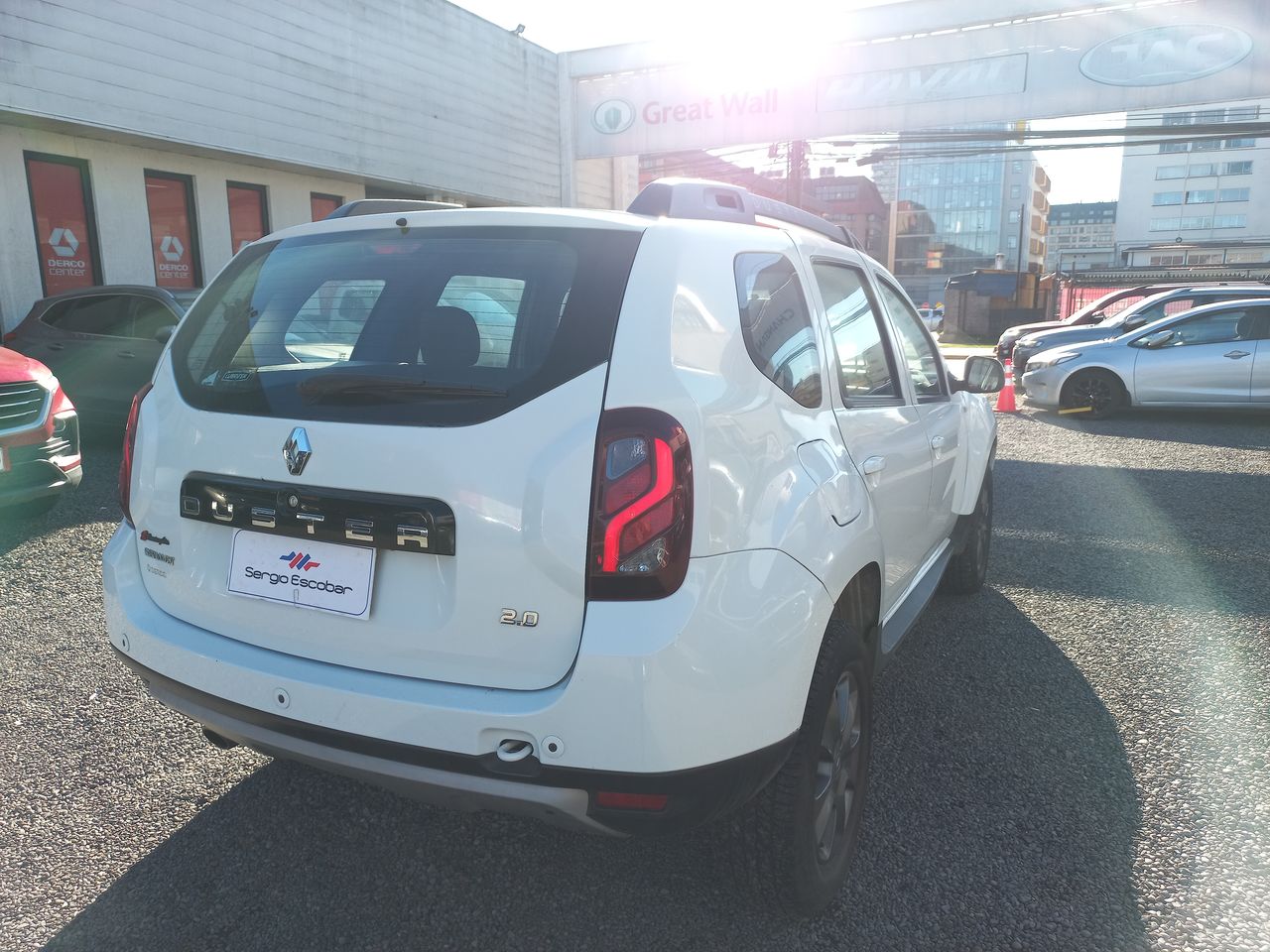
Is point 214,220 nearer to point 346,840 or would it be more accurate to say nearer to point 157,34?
point 157,34

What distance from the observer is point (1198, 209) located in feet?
289

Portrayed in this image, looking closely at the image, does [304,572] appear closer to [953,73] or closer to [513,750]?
[513,750]

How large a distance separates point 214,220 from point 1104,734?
1412 centimetres

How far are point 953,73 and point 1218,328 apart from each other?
24.8ft

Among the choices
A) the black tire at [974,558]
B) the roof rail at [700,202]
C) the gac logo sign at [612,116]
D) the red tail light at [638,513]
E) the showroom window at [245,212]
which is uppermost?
the gac logo sign at [612,116]

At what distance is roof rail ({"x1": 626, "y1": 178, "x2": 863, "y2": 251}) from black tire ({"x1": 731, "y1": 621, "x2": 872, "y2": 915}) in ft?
3.65

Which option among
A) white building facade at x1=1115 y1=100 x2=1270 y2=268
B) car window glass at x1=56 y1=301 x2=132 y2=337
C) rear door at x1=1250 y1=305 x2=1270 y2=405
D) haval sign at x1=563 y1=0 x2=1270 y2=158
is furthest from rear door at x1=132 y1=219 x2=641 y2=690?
white building facade at x1=1115 y1=100 x2=1270 y2=268

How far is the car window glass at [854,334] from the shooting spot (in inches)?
107

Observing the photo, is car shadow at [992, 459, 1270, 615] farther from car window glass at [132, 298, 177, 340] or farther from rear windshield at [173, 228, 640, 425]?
car window glass at [132, 298, 177, 340]

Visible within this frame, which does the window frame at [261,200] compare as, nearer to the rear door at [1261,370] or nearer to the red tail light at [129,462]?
the red tail light at [129,462]

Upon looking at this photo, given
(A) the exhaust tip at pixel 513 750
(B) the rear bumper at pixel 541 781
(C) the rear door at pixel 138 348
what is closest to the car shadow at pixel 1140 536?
(B) the rear bumper at pixel 541 781

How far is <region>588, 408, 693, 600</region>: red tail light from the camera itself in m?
1.84

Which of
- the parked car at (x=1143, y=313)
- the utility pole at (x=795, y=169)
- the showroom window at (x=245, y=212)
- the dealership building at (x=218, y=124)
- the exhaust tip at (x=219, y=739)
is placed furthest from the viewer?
the utility pole at (x=795, y=169)

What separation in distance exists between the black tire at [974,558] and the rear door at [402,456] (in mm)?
3063
